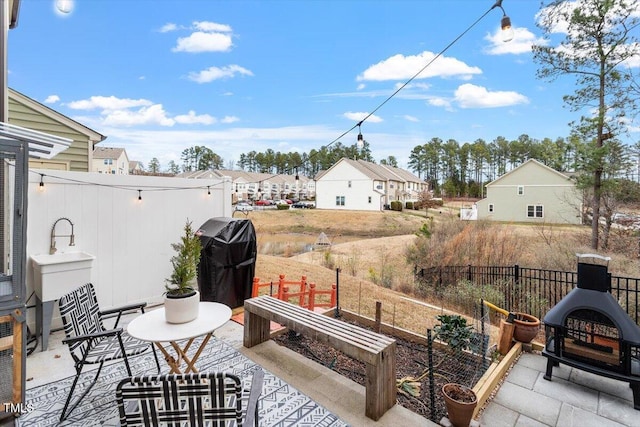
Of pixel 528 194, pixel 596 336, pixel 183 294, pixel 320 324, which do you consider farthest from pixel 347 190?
pixel 183 294

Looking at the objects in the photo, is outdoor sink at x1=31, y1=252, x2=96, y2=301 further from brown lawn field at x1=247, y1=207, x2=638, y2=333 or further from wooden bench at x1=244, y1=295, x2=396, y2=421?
brown lawn field at x1=247, y1=207, x2=638, y2=333

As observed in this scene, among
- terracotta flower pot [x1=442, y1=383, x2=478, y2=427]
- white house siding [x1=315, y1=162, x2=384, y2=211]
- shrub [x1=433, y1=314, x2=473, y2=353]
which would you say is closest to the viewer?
terracotta flower pot [x1=442, y1=383, x2=478, y2=427]

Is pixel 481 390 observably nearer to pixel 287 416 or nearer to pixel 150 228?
pixel 287 416

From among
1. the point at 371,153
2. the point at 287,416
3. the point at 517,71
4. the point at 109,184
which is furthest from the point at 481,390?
the point at 371,153

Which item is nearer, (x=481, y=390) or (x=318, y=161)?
(x=481, y=390)

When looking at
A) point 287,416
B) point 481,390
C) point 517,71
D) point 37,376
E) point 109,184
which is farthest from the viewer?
point 517,71

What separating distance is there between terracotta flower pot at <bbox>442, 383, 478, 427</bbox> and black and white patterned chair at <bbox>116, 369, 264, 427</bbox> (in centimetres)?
178

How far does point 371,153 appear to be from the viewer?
184 ft

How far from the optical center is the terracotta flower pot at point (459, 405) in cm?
242

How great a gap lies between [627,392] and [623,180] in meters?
9.29

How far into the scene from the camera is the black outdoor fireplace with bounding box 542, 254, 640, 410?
2955 mm

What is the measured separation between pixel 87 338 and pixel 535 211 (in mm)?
27472

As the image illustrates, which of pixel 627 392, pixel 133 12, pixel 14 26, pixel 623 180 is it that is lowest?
pixel 627 392

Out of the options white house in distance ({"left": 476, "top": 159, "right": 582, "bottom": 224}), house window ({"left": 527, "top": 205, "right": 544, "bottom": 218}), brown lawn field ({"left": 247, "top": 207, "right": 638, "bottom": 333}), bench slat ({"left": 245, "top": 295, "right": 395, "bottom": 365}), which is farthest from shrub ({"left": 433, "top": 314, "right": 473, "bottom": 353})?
house window ({"left": 527, "top": 205, "right": 544, "bottom": 218})
